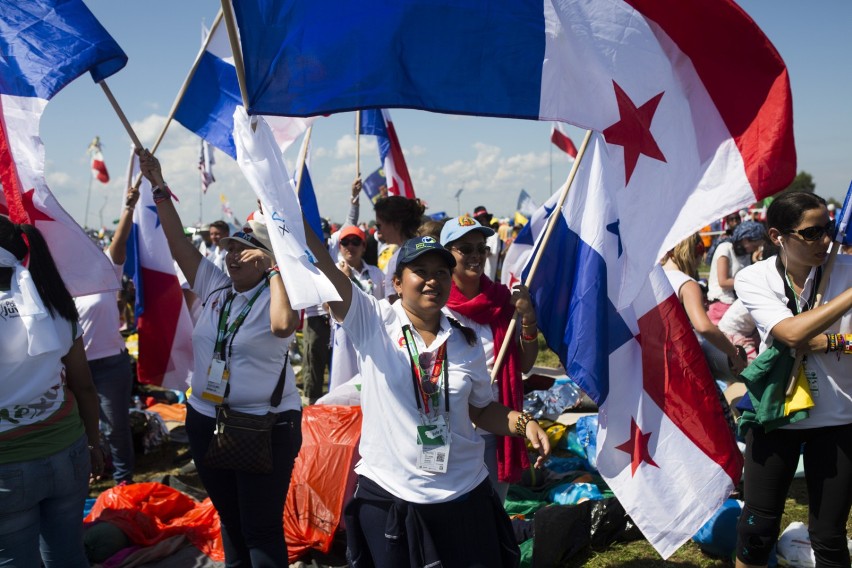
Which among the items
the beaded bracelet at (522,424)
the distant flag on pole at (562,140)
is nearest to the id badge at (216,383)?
the beaded bracelet at (522,424)

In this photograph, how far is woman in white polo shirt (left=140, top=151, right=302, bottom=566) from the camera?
10.2 feet

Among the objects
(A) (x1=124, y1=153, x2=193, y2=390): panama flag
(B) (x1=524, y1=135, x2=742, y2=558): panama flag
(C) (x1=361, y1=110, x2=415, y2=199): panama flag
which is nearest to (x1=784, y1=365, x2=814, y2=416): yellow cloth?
(B) (x1=524, y1=135, x2=742, y2=558): panama flag

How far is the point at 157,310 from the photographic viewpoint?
4.88 metres

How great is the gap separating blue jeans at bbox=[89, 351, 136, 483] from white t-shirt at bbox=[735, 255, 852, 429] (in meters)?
4.38

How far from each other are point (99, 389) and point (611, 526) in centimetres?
382

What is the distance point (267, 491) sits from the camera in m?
3.12

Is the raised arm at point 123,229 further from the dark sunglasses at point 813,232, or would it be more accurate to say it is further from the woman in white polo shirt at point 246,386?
the dark sunglasses at point 813,232

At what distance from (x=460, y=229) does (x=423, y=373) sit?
3.21ft

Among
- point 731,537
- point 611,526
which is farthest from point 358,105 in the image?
point 731,537

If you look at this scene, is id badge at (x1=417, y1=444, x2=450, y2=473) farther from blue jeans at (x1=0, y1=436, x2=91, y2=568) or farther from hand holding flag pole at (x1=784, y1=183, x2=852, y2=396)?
hand holding flag pole at (x1=784, y1=183, x2=852, y2=396)

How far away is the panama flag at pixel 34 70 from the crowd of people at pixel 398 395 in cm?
51

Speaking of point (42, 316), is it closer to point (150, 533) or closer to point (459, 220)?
point (459, 220)

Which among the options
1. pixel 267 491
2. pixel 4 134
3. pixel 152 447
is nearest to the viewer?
pixel 267 491

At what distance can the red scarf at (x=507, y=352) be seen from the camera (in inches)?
128
